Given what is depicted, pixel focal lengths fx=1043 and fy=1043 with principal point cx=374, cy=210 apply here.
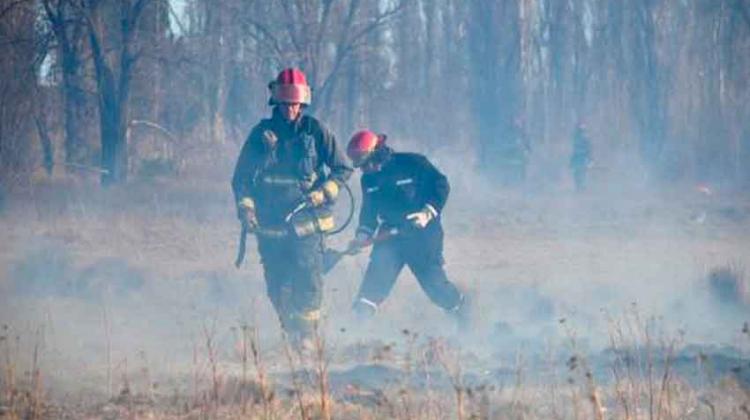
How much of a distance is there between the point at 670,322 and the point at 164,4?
20863 mm

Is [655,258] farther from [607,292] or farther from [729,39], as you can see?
[729,39]

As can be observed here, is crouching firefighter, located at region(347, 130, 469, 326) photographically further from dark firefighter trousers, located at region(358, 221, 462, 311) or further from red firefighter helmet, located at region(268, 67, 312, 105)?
red firefighter helmet, located at region(268, 67, 312, 105)

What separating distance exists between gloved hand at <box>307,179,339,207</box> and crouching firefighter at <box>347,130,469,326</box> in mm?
835

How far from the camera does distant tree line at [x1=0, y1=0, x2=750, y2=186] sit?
83.3 feet

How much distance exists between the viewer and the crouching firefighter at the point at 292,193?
25.1 ft

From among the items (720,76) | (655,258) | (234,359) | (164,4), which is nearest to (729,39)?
(720,76)

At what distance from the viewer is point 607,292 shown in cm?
1155

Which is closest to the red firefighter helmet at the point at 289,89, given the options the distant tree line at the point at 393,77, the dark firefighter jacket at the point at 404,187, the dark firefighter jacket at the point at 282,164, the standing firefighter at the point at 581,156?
the dark firefighter jacket at the point at 282,164

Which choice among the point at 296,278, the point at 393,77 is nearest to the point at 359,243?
the point at 296,278

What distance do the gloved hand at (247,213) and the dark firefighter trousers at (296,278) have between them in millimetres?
237

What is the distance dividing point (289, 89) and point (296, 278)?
1393 mm

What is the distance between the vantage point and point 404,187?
8.58m

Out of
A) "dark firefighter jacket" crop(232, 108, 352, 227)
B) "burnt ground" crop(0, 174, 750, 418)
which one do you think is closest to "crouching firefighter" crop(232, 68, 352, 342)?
"dark firefighter jacket" crop(232, 108, 352, 227)

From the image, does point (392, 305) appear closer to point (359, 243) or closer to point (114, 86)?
point (359, 243)
